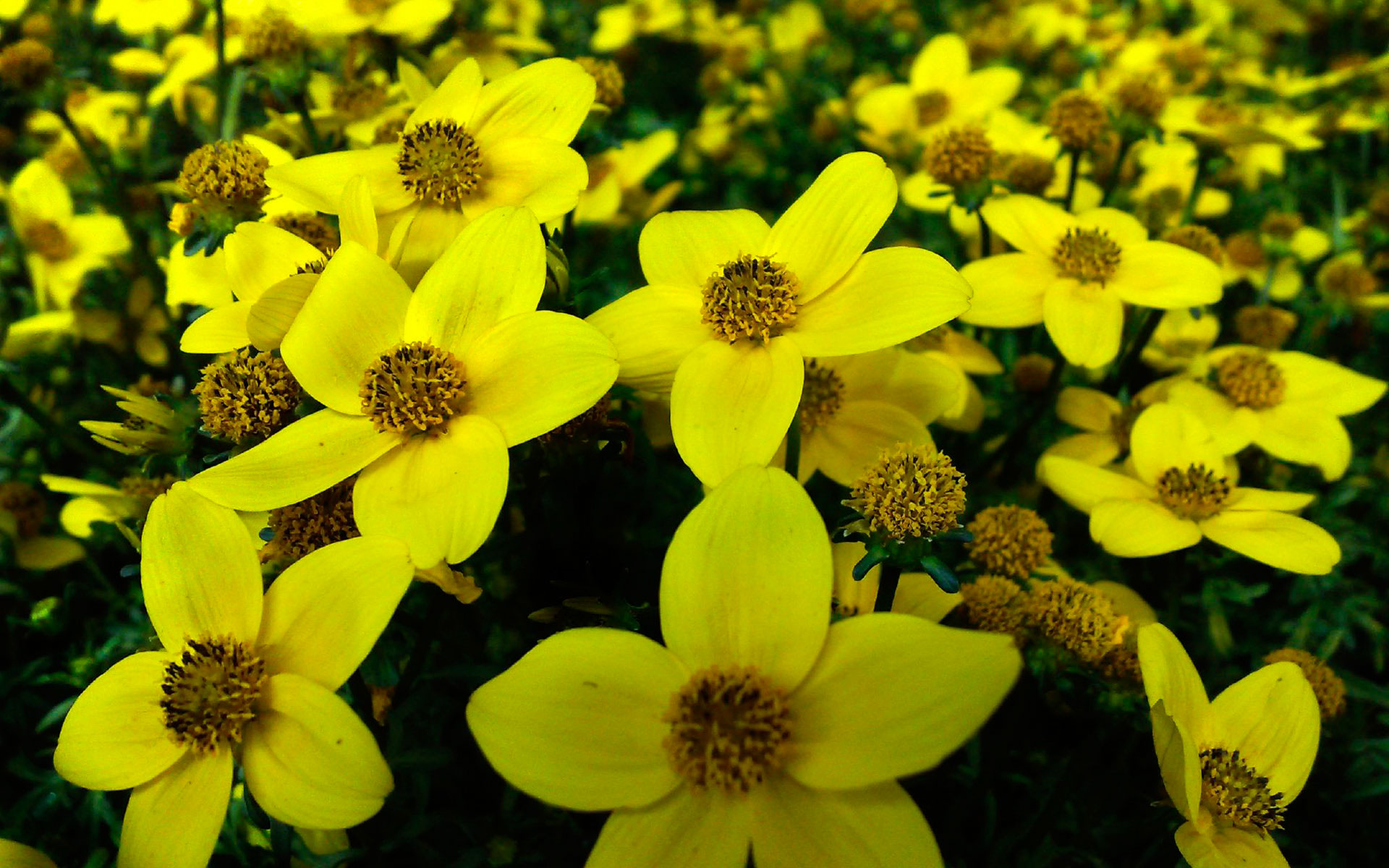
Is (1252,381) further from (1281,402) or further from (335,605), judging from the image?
(335,605)

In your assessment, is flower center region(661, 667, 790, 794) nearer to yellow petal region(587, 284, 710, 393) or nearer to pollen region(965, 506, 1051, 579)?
yellow petal region(587, 284, 710, 393)

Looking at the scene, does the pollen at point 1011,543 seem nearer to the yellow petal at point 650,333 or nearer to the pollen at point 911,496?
the pollen at point 911,496

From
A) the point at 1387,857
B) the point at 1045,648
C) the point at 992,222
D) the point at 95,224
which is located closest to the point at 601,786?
the point at 1045,648

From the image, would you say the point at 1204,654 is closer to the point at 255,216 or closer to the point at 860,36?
the point at 255,216

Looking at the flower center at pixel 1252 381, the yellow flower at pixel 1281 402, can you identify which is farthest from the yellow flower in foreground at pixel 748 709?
the flower center at pixel 1252 381

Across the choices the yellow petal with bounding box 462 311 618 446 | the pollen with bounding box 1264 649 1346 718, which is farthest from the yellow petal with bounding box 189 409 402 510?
the pollen with bounding box 1264 649 1346 718

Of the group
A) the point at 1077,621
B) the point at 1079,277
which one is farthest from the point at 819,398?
the point at 1079,277
